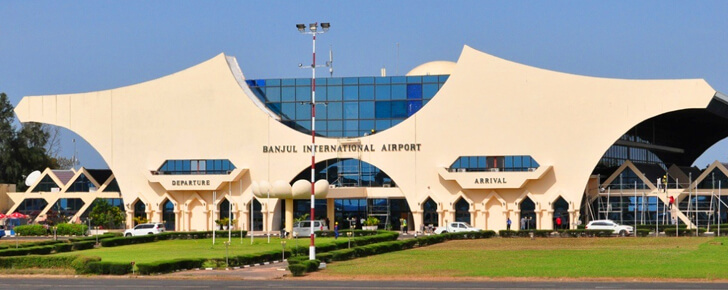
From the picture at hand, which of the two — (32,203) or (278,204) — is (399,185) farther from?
(32,203)

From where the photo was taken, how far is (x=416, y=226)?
86000 millimetres

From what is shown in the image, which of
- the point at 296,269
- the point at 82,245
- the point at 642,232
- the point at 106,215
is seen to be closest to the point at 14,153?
the point at 106,215

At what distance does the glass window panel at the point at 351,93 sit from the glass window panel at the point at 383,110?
175 centimetres

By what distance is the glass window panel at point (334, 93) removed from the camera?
9100 centimetres

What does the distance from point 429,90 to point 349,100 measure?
664cm

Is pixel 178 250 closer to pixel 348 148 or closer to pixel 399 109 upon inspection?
pixel 348 148

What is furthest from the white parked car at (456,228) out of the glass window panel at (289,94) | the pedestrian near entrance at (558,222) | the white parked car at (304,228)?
the glass window panel at (289,94)

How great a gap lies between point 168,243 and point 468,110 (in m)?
25.7

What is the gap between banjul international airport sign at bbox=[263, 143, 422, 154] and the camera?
86562 millimetres

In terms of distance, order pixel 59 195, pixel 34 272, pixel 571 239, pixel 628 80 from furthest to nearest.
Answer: pixel 59 195 → pixel 628 80 → pixel 571 239 → pixel 34 272

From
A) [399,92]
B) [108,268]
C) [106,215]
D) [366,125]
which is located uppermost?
[399,92]

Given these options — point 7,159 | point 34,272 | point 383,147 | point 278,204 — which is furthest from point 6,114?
point 34,272

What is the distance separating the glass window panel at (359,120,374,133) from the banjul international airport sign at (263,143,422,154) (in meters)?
3.11

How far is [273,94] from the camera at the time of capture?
3637 inches
